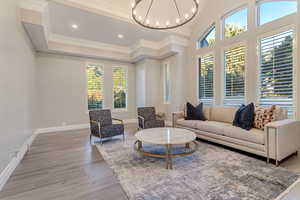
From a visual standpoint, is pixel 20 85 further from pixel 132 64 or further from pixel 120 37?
pixel 132 64

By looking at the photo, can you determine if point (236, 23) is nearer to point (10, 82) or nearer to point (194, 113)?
point (194, 113)

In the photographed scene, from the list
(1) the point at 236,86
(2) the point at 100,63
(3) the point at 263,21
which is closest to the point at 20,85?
(2) the point at 100,63

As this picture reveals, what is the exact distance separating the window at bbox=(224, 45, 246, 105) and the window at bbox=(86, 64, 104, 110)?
471 cm

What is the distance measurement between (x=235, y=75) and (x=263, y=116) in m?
1.58

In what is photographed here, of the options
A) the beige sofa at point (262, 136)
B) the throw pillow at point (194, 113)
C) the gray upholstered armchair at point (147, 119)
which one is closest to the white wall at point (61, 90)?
the gray upholstered armchair at point (147, 119)

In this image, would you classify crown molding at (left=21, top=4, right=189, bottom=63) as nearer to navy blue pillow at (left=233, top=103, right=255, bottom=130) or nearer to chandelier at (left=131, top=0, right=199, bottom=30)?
chandelier at (left=131, top=0, right=199, bottom=30)

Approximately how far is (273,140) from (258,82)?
1744mm

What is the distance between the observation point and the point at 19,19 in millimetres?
2854

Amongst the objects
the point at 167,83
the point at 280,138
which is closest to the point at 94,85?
the point at 167,83

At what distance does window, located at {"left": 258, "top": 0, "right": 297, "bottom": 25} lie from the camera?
3085 mm

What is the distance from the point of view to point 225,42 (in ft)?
14.0

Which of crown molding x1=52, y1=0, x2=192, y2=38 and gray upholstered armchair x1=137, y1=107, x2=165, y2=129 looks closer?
crown molding x1=52, y1=0, x2=192, y2=38

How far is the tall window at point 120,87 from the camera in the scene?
634cm

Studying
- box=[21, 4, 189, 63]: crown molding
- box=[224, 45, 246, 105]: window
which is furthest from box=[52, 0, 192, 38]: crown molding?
box=[224, 45, 246, 105]: window
